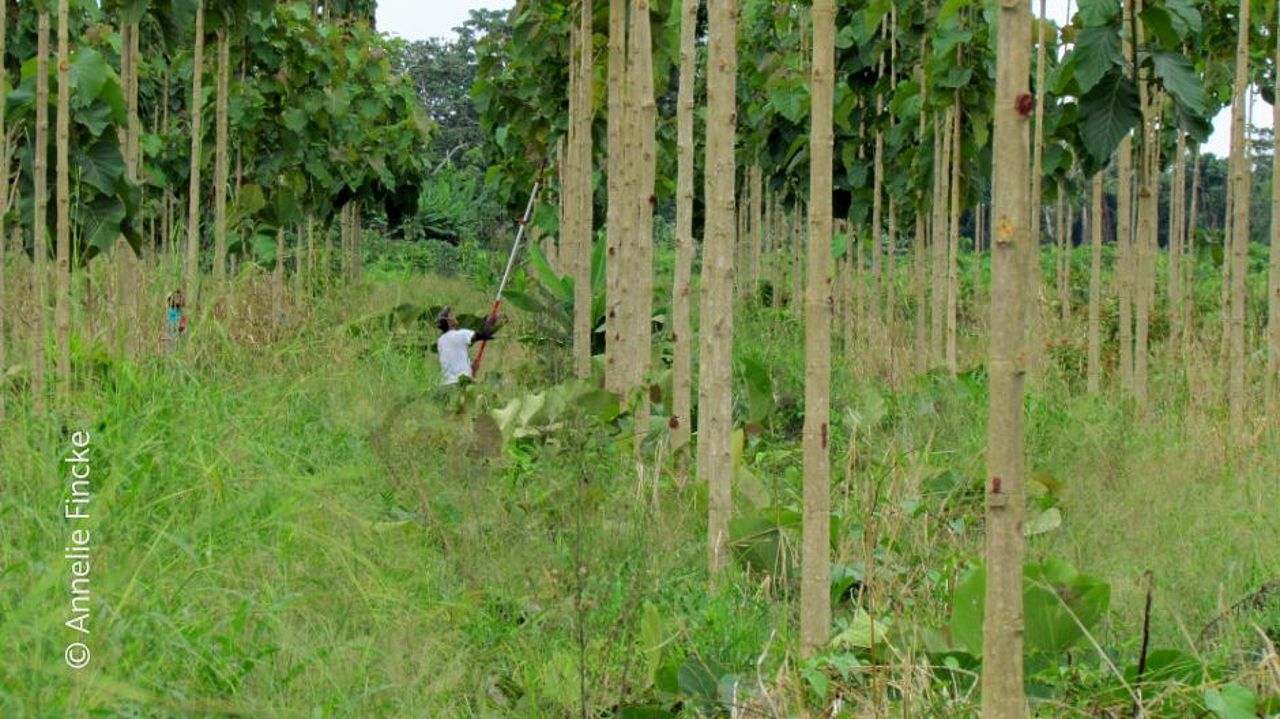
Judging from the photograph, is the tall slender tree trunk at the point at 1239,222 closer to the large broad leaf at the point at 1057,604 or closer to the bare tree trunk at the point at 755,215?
the large broad leaf at the point at 1057,604

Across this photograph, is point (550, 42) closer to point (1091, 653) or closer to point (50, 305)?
point (50, 305)

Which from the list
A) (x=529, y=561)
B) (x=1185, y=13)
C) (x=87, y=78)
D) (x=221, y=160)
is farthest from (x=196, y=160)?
(x=1185, y=13)

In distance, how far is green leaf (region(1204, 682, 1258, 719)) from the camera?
329 centimetres

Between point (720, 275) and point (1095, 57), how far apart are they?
2870 millimetres

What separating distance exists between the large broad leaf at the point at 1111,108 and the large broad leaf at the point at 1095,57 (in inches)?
4.1

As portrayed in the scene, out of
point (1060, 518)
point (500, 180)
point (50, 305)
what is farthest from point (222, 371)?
point (500, 180)

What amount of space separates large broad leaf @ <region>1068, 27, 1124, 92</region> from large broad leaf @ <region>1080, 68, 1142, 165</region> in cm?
10

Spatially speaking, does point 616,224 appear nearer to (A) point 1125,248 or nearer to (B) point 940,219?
(B) point 940,219

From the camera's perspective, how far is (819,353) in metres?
4.01

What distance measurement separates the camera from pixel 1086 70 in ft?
23.6

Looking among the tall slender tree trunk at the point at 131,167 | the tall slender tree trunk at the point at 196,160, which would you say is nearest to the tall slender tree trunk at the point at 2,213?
the tall slender tree trunk at the point at 131,167

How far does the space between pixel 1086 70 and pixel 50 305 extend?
5114 mm

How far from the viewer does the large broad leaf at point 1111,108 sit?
288 inches

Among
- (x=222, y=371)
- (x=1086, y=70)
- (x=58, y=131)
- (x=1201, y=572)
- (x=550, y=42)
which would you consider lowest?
(x=1201, y=572)
